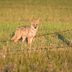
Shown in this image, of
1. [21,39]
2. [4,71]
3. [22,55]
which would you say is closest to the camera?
[4,71]

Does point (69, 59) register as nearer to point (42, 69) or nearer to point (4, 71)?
point (42, 69)

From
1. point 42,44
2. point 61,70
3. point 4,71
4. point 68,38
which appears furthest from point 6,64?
point 68,38

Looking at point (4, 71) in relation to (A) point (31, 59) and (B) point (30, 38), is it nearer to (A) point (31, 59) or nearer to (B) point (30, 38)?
(A) point (31, 59)

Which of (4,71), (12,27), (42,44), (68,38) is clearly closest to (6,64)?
(4,71)

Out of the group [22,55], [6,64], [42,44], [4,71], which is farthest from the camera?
[42,44]

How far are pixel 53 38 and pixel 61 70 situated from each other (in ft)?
22.4

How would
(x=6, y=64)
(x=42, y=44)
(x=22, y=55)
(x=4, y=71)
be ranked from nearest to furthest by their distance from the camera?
(x=4, y=71) < (x=6, y=64) < (x=22, y=55) < (x=42, y=44)

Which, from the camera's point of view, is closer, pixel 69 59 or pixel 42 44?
pixel 69 59

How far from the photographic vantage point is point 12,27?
18344mm

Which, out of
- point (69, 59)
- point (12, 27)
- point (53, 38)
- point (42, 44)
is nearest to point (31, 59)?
point (69, 59)

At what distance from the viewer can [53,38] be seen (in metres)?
15.0

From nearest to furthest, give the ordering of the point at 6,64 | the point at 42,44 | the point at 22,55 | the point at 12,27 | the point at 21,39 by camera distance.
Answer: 1. the point at 6,64
2. the point at 22,55
3. the point at 42,44
4. the point at 21,39
5. the point at 12,27

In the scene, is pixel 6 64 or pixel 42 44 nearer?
pixel 6 64

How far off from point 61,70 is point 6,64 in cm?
153
